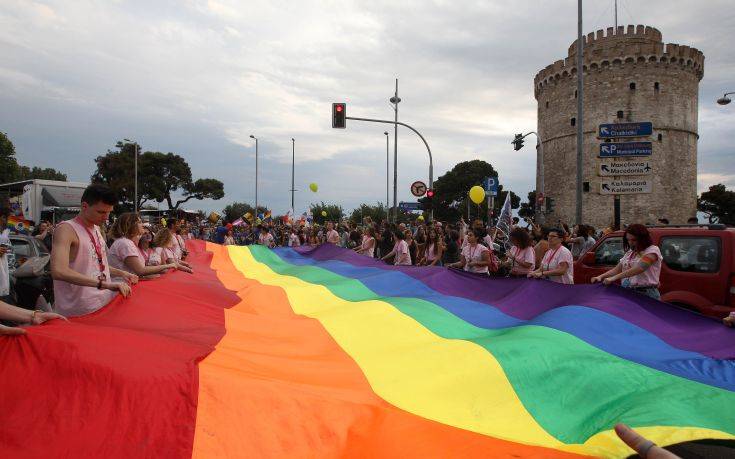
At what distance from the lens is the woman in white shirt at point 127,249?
5.16 meters

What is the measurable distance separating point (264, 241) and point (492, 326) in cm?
1476

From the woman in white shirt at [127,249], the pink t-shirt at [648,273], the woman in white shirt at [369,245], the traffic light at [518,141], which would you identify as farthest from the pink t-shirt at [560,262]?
the traffic light at [518,141]

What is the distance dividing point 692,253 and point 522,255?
2249mm

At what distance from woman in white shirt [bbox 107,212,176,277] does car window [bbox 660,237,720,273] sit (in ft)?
21.9

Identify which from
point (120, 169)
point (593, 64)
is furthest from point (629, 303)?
point (120, 169)

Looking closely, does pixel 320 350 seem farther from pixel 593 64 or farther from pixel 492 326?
pixel 593 64

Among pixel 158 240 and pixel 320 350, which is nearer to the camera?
pixel 320 350

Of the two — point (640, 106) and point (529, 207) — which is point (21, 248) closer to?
point (640, 106)

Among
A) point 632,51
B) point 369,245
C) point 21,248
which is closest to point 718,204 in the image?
point 632,51

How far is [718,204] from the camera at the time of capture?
6625cm

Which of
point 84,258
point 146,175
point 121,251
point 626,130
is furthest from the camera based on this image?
point 146,175

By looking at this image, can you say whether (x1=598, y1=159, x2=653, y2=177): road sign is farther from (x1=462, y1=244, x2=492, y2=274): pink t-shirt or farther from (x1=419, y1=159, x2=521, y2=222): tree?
(x1=419, y1=159, x2=521, y2=222): tree

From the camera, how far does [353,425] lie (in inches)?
107

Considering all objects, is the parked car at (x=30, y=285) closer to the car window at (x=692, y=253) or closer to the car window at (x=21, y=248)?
the car window at (x=21, y=248)
